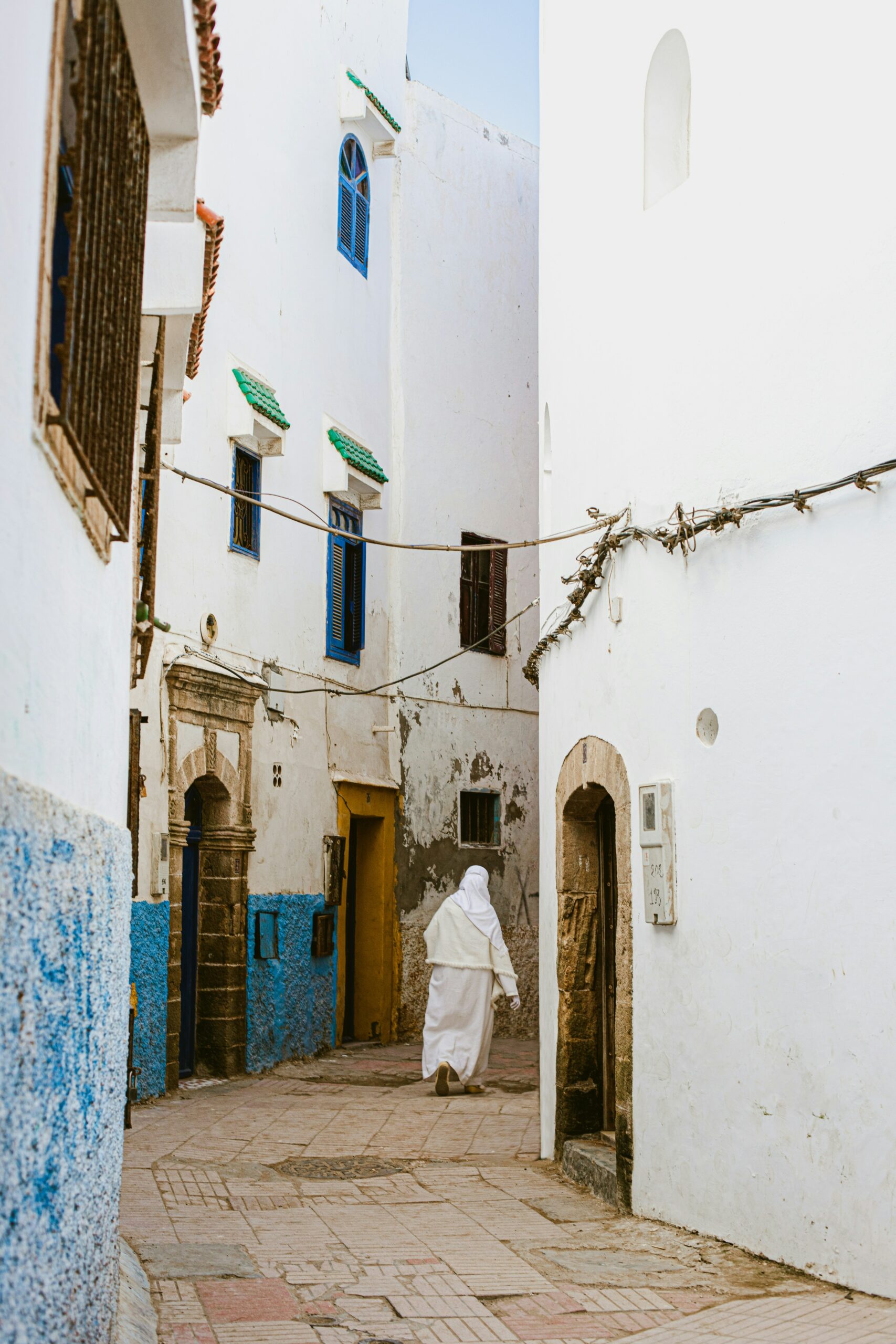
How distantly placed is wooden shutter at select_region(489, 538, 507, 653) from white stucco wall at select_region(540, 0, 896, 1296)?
9.11 meters

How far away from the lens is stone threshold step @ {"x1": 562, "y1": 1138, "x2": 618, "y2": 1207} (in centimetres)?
760

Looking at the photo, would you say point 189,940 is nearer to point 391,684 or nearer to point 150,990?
point 150,990

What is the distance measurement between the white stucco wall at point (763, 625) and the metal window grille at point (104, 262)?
303cm

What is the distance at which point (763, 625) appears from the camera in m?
6.48

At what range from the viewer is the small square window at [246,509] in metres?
12.8

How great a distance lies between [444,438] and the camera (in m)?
17.2

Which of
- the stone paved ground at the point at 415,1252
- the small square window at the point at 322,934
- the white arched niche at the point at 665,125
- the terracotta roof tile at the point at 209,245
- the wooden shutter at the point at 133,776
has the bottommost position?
the stone paved ground at the point at 415,1252

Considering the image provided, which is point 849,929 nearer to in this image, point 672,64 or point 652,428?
point 652,428

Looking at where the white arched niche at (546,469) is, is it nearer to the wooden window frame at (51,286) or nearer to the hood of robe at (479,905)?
the hood of robe at (479,905)

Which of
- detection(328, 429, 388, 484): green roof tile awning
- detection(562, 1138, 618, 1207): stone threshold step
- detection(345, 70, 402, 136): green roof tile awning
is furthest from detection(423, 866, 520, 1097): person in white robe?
detection(345, 70, 402, 136): green roof tile awning

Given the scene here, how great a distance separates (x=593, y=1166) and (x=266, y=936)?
5676mm

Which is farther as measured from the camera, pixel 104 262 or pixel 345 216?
pixel 345 216

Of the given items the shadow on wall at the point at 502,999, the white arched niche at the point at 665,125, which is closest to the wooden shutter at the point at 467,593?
the shadow on wall at the point at 502,999

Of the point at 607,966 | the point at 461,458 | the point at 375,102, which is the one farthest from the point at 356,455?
the point at 607,966
